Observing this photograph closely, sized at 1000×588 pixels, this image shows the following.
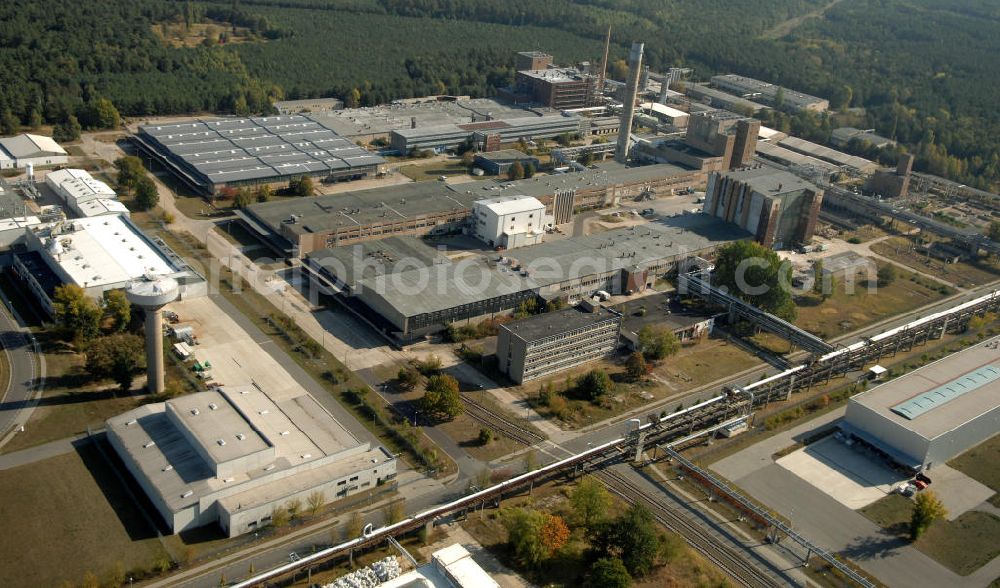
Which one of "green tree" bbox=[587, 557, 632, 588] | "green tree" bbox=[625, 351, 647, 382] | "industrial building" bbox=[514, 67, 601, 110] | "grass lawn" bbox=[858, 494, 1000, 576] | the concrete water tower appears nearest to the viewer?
"green tree" bbox=[587, 557, 632, 588]

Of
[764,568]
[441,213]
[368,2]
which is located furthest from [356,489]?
[368,2]

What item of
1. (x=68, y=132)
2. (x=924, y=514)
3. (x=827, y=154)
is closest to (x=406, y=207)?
(x=68, y=132)

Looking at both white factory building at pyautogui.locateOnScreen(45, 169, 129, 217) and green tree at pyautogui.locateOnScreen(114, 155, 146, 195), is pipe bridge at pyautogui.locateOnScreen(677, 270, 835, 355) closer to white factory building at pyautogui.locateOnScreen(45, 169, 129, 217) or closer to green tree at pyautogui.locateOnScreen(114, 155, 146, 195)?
white factory building at pyautogui.locateOnScreen(45, 169, 129, 217)

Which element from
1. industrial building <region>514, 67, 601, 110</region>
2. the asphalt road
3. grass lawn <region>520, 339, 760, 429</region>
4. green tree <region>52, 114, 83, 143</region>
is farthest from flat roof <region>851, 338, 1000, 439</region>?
green tree <region>52, 114, 83, 143</region>

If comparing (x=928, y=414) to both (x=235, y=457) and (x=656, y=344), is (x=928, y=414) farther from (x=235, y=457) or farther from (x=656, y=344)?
(x=235, y=457)

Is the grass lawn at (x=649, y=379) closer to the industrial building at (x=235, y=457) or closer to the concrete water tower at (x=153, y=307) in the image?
the industrial building at (x=235, y=457)
